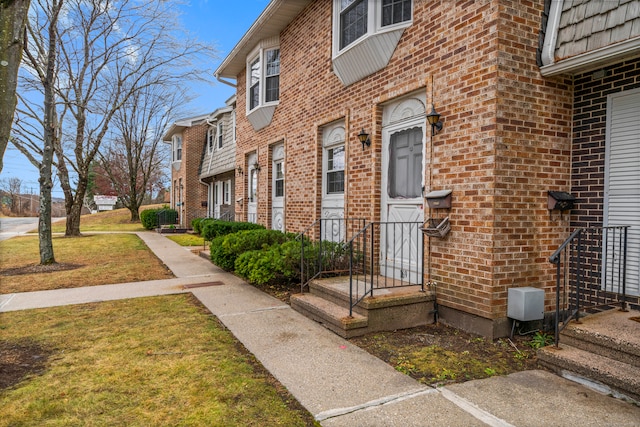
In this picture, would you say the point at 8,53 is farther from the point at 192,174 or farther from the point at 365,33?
the point at 192,174

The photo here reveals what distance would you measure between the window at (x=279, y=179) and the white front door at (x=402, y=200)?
4288 millimetres

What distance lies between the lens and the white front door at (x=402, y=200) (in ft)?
17.0

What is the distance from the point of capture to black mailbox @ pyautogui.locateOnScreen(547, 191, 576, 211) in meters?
4.19

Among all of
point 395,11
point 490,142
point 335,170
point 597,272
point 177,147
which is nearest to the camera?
point 490,142

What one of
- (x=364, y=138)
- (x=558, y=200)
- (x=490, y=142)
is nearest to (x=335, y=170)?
(x=364, y=138)

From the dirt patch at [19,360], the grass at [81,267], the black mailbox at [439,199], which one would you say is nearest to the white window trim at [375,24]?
the black mailbox at [439,199]

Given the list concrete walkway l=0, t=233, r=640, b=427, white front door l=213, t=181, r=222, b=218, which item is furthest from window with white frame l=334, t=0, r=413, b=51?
white front door l=213, t=181, r=222, b=218

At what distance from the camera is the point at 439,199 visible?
4484mm

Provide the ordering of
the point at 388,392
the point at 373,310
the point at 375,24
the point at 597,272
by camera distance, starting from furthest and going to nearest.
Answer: the point at 375,24 < the point at 373,310 < the point at 597,272 < the point at 388,392

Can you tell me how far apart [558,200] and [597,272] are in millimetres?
863

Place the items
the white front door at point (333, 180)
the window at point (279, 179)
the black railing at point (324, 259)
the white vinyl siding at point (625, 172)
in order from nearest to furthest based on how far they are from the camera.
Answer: the white vinyl siding at point (625, 172), the black railing at point (324, 259), the white front door at point (333, 180), the window at point (279, 179)

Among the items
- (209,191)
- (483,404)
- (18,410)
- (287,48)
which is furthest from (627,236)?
(209,191)

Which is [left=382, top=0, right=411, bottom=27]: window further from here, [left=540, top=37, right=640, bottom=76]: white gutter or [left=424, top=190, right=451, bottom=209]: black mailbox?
[left=424, top=190, right=451, bottom=209]: black mailbox

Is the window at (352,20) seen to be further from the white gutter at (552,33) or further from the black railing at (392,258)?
the black railing at (392,258)
